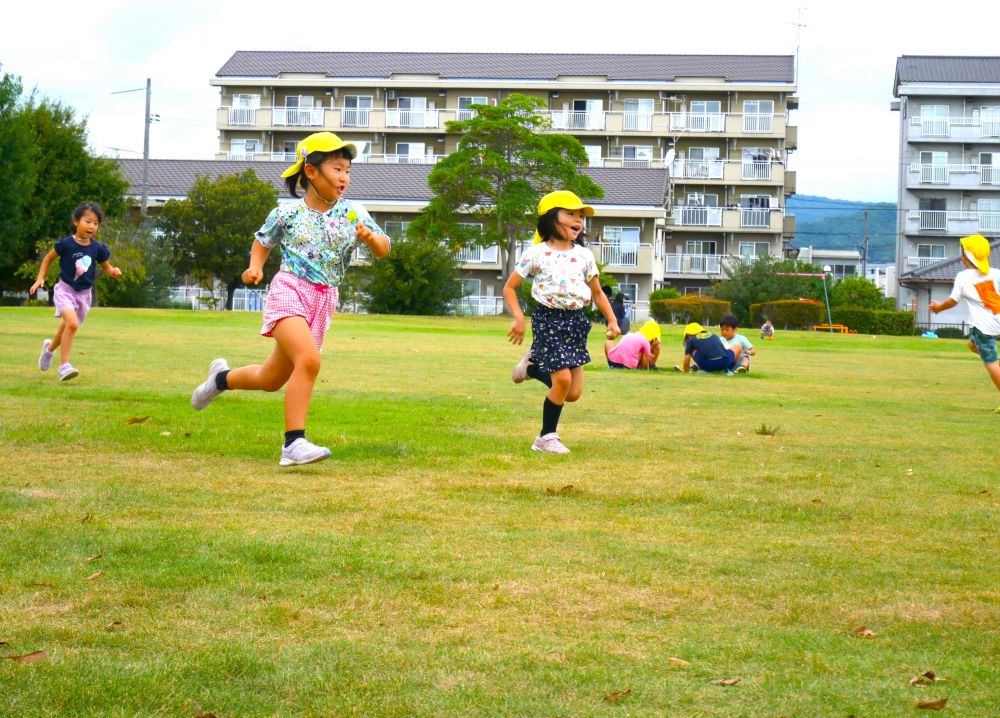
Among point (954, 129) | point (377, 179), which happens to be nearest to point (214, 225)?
point (377, 179)

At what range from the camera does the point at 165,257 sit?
49.3 meters

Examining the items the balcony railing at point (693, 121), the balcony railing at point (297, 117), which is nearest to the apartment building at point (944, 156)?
the balcony railing at point (693, 121)

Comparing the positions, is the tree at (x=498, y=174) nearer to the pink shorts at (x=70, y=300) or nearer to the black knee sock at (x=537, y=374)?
the pink shorts at (x=70, y=300)

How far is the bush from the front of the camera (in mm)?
48875

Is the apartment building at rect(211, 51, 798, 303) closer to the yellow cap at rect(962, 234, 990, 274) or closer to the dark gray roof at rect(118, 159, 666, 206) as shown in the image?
the dark gray roof at rect(118, 159, 666, 206)

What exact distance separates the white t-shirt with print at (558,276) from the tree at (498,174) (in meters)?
38.4

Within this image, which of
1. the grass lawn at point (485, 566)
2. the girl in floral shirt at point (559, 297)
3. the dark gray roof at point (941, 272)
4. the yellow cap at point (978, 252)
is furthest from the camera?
the dark gray roof at point (941, 272)

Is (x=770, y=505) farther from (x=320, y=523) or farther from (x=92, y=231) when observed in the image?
(x=92, y=231)

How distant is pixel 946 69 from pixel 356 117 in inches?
1308

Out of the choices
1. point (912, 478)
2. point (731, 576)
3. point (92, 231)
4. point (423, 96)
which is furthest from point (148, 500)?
point (423, 96)

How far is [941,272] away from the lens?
6456 centimetres

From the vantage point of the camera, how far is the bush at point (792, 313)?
48.9 metres

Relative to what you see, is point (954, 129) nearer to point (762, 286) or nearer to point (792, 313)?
point (762, 286)

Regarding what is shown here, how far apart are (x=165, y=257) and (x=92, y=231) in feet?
126
